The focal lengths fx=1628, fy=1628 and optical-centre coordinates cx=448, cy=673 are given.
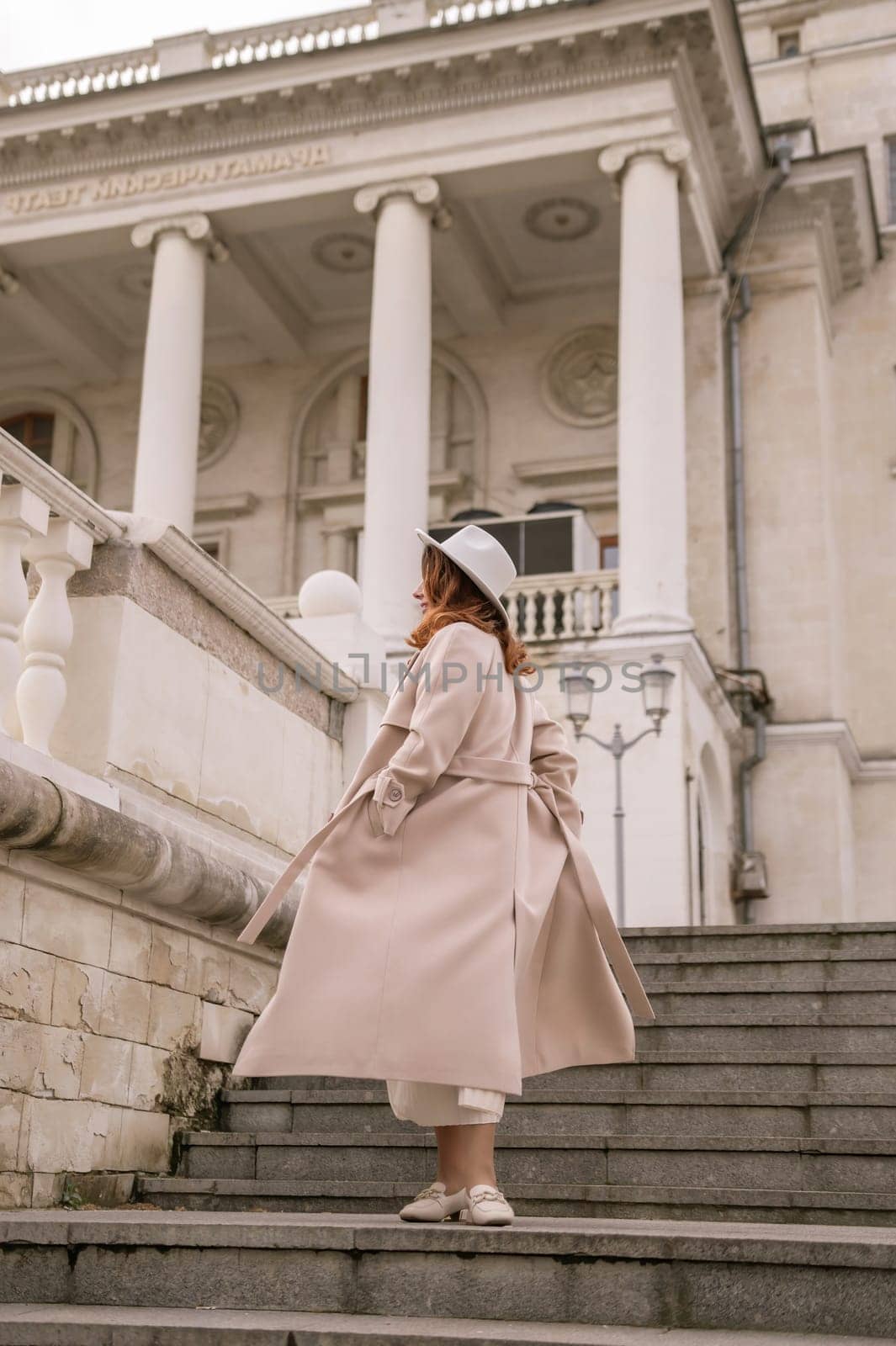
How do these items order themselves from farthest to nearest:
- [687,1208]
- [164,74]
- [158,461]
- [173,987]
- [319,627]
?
[164,74] < [158,461] < [319,627] < [173,987] < [687,1208]

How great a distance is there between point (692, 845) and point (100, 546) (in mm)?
11006

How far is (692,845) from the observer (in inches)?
651

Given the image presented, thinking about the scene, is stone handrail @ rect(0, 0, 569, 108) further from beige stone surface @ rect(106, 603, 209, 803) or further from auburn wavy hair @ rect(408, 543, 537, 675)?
auburn wavy hair @ rect(408, 543, 537, 675)

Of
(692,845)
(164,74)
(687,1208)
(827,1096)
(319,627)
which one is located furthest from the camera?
(164,74)

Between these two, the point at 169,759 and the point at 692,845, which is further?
the point at 692,845

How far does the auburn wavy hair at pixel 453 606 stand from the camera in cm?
478

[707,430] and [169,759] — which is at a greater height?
[707,430]

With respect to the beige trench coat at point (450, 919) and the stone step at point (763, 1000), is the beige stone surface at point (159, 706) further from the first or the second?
the stone step at point (763, 1000)

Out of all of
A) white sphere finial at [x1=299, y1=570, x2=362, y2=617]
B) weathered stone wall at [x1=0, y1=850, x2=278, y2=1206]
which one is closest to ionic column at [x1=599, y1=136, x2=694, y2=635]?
white sphere finial at [x1=299, y1=570, x2=362, y2=617]

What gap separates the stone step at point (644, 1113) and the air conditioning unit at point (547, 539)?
1327 cm

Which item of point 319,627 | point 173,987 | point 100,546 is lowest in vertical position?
point 173,987

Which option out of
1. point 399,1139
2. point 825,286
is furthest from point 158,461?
point 399,1139

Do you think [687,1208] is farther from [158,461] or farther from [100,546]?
[158,461]

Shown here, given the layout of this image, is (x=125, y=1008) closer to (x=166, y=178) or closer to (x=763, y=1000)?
(x=763, y=1000)
